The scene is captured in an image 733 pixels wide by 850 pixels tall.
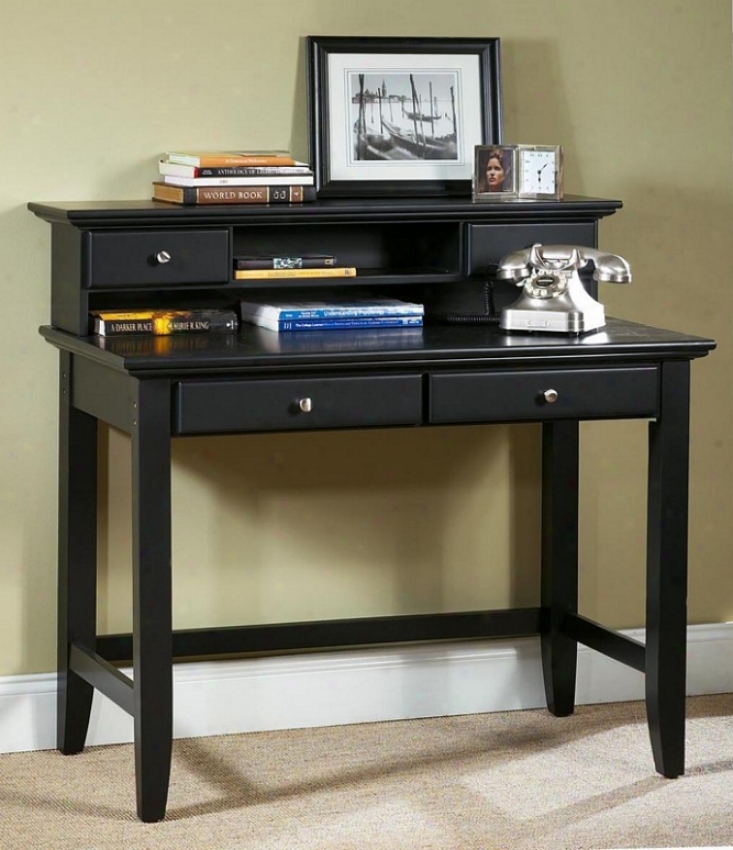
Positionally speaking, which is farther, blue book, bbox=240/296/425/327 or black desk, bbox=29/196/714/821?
blue book, bbox=240/296/425/327

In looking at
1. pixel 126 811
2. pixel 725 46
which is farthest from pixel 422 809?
pixel 725 46

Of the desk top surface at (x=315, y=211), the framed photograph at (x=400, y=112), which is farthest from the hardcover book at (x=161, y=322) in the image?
the framed photograph at (x=400, y=112)

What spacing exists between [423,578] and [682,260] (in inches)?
36.3

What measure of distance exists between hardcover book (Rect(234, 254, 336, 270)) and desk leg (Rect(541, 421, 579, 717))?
0.67 meters

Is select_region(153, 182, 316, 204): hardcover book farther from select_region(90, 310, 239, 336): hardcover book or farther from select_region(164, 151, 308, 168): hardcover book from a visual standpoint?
select_region(90, 310, 239, 336): hardcover book

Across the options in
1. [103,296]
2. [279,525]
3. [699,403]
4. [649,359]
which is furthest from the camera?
[699,403]

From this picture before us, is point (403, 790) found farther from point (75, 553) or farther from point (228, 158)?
point (228, 158)

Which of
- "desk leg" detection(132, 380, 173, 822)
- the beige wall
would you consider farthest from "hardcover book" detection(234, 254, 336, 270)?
"desk leg" detection(132, 380, 173, 822)

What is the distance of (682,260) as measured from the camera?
10.5ft

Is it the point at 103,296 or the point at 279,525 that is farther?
the point at 279,525

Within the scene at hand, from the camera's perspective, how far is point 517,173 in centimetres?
285

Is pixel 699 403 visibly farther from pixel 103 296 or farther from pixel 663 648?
pixel 103 296

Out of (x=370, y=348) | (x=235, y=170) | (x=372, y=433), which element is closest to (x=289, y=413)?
(x=370, y=348)

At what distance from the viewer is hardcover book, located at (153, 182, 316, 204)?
268cm
